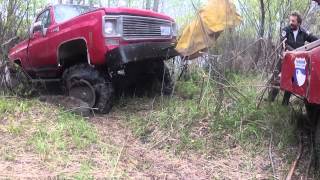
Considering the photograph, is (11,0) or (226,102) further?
(11,0)

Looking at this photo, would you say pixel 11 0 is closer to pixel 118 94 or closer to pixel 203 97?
pixel 118 94

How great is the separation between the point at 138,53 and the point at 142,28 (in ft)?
1.64

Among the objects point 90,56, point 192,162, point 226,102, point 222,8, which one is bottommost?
point 192,162

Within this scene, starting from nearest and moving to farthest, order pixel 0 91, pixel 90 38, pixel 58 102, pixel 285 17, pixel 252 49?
pixel 90 38 < pixel 58 102 < pixel 0 91 < pixel 252 49 < pixel 285 17

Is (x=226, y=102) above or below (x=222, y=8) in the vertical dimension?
below

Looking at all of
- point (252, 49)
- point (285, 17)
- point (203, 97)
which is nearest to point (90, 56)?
point (203, 97)

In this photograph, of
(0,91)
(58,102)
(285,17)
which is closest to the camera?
(58,102)

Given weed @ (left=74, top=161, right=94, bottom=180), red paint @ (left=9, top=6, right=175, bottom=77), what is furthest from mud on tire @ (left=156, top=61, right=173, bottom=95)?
weed @ (left=74, top=161, right=94, bottom=180)

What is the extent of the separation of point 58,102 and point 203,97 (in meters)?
2.42

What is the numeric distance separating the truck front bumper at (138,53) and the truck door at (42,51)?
1614 mm

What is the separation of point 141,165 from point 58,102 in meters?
3.00

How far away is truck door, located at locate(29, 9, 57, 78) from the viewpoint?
27.9ft

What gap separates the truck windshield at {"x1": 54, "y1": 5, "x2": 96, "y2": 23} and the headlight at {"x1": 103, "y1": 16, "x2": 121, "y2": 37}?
1221mm

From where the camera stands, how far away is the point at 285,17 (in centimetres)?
1085
